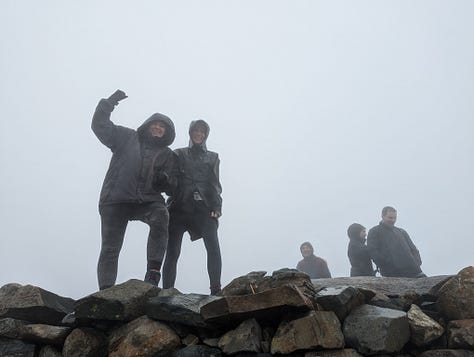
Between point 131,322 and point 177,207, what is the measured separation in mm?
2544

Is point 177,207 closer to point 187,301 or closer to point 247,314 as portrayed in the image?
point 187,301

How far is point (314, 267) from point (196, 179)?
678cm

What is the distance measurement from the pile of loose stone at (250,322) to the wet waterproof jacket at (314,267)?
7762 millimetres

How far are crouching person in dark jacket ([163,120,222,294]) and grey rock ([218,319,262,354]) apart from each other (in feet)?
7.22

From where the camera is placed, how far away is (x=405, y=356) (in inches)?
138

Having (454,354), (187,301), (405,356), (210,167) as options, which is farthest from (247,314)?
(210,167)

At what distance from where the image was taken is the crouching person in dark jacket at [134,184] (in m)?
5.23

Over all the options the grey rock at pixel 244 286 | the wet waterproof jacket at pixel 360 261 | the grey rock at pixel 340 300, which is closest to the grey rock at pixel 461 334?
the grey rock at pixel 340 300

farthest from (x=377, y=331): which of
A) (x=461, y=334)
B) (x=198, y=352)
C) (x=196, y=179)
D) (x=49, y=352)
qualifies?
(x=196, y=179)

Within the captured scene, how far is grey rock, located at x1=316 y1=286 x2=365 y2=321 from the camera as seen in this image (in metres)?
3.68

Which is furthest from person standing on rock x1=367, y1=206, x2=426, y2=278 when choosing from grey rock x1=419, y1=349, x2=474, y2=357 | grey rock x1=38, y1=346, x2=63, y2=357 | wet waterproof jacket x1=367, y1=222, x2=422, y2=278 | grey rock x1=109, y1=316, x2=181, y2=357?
grey rock x1=38, y1=346, x2=63, y2=357

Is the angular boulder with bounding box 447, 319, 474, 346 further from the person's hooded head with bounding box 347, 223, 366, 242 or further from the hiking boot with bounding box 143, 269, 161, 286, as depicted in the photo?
the person's hooded head with bounding box 347, 223, 366, 242

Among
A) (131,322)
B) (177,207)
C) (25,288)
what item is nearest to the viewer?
(131,322)

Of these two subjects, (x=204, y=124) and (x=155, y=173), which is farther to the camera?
(x=204, y=124)
